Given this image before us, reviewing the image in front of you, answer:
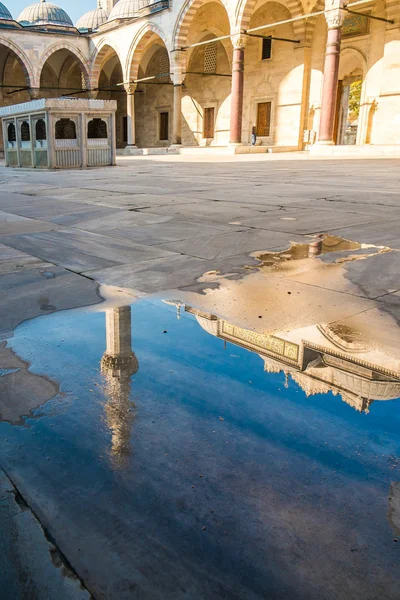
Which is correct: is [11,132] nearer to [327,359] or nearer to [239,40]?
[239,40]

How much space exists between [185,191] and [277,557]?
5286 millimetres

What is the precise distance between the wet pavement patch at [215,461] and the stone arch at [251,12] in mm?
19886

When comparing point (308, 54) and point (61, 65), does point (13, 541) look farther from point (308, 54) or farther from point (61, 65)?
point (61, 65)

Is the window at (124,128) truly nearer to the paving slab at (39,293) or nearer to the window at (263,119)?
the window at (263,119)

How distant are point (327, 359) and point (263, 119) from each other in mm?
22795

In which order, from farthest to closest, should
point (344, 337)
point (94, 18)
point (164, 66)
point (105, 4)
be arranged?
point (105, 4) → point (94, 18) → point (164, 66) → point (344, 337)

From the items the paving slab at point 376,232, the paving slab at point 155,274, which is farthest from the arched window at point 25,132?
the paving slab at point 155,274

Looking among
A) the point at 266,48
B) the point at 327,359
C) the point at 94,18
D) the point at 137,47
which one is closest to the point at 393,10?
the point at 266,48

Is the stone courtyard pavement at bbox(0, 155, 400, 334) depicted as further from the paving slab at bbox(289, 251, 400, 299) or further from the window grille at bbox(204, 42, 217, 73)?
the window grille at bbox(204, 42, 217, 73)

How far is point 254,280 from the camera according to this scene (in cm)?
202

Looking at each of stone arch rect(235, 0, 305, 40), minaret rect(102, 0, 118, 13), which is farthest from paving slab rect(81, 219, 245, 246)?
minaret rect(102, 0, 118, 13)

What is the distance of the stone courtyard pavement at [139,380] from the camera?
0.63 metres

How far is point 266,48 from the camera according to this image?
21.5m

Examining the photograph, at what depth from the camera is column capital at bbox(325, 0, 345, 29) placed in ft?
49.8
